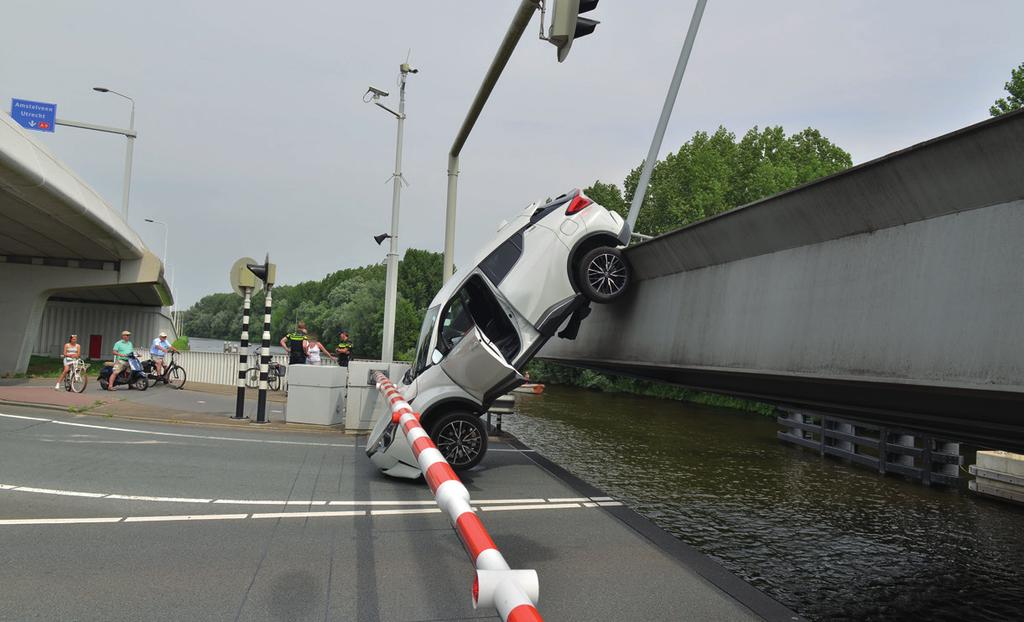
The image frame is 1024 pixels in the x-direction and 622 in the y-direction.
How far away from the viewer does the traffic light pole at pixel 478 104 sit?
277 inches

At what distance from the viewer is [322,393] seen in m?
13.1

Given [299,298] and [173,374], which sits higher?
[299,298]

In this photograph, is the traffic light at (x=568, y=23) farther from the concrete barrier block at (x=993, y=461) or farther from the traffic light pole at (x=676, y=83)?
the concrete barrier block at (x=993, y=461)

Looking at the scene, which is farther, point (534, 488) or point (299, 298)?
point (299, 298)

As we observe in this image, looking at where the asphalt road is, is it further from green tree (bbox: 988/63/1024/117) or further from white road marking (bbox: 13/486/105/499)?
green tree (bbox: 988/63/1024/117)

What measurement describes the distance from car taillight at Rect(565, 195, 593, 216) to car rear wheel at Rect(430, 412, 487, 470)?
305cm

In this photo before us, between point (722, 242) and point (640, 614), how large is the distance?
3.96 meters

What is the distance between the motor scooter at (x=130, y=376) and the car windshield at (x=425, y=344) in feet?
41.4

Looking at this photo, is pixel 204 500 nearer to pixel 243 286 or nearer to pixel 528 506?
pixel 528 506

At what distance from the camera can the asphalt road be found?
167 inches

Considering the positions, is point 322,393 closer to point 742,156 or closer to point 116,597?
point 116,597

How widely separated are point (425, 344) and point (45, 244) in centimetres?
1993

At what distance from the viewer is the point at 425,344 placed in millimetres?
8766

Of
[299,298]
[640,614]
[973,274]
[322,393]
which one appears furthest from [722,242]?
[299,298]
